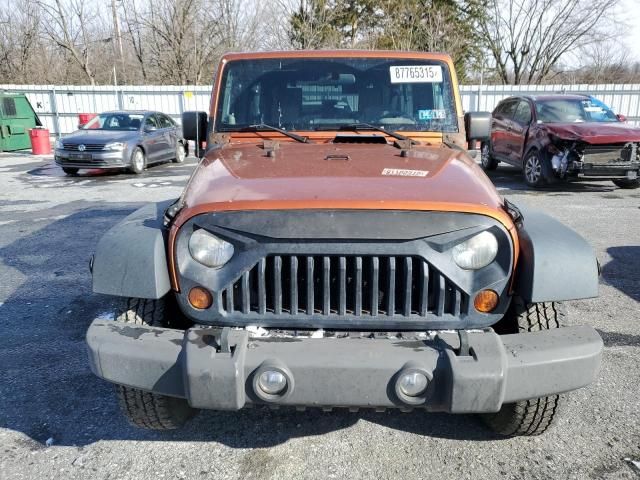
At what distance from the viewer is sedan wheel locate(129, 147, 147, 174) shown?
12496 millimetres

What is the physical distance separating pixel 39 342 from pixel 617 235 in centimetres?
665

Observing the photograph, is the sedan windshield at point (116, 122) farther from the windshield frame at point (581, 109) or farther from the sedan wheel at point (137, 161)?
the windshield frame at point (581, 109)

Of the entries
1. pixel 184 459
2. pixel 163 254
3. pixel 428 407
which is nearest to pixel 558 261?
pixel 428 407

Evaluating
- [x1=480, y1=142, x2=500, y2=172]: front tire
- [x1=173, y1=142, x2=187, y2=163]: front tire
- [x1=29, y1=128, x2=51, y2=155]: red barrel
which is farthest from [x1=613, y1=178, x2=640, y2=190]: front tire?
[x1=29, y1=128, x2=51, y2=155]: red barrel

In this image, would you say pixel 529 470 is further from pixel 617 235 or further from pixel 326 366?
pixel 617 235

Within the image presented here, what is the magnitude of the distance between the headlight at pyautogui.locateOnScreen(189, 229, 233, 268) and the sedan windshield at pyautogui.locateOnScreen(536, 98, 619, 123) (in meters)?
9.43

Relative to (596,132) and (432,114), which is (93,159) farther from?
(596,132)

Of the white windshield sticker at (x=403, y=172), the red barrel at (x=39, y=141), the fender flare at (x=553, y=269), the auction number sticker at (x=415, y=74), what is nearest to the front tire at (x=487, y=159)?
the auction number sticker at (x=415, y=74)

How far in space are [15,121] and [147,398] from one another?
18401 mm

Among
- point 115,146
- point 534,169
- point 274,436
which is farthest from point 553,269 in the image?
point 115,146

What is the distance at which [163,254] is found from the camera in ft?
7.24

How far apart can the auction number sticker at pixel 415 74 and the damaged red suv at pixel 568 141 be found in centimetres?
649

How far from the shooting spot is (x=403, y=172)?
8.26 ft

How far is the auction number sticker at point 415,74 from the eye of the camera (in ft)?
11.8
